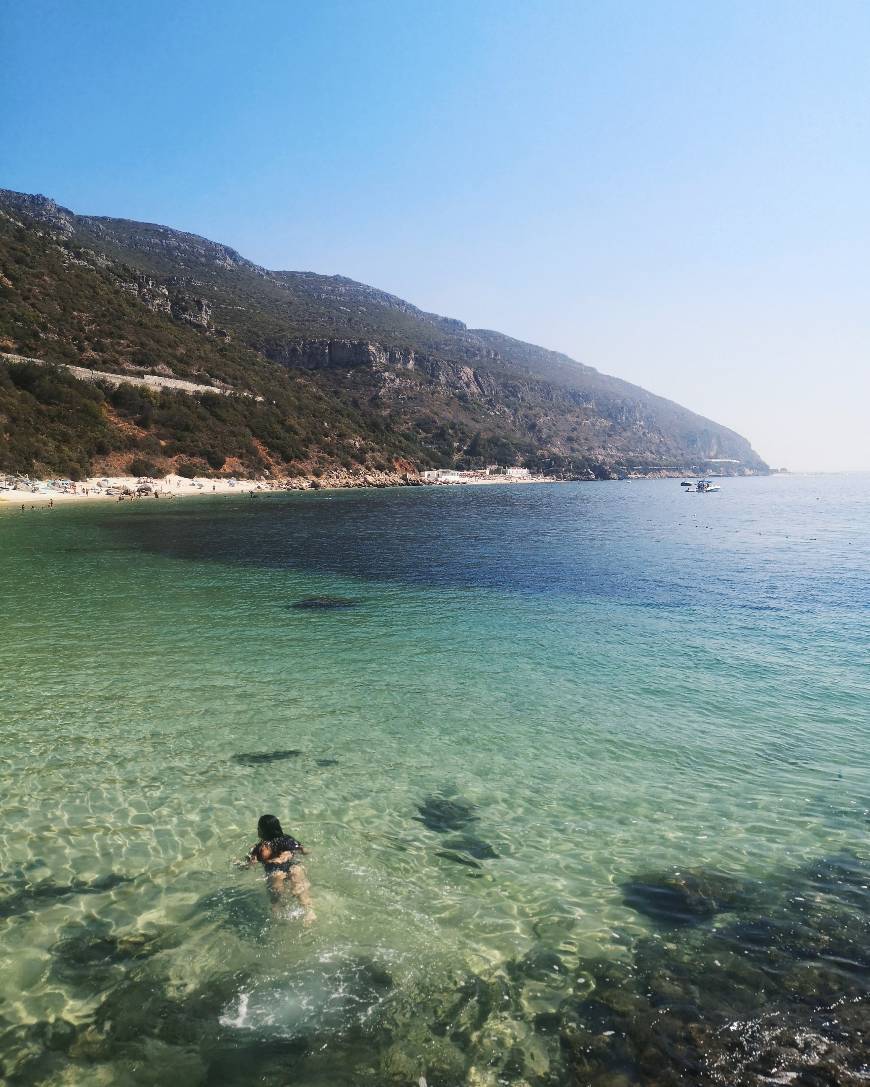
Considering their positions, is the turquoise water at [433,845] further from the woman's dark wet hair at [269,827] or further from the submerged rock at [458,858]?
the woman's dark wet hair at [269,827]

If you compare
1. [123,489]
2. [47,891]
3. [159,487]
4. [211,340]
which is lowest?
[47,891]

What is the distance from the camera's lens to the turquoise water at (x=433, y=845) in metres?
4.65

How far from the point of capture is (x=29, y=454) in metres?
70.1

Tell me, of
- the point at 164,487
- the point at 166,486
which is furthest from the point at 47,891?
the point at 166,486

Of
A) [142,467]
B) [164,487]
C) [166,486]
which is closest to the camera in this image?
[164,487]

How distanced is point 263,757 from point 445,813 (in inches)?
134

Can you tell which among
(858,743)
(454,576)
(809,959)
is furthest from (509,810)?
(454,576)

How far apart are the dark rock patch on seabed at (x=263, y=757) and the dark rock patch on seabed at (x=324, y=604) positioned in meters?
11.1

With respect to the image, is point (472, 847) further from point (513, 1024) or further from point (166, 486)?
point (166, 486)

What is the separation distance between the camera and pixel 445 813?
28.0ft

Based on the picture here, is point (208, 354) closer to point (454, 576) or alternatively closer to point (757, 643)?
point (454, 576)

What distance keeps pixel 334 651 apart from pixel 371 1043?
12.2m

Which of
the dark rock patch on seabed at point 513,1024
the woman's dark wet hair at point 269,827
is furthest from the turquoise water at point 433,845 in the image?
the woman's dark wet hair at point 269,827

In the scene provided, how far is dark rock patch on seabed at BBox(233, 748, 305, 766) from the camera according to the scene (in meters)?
9.86
